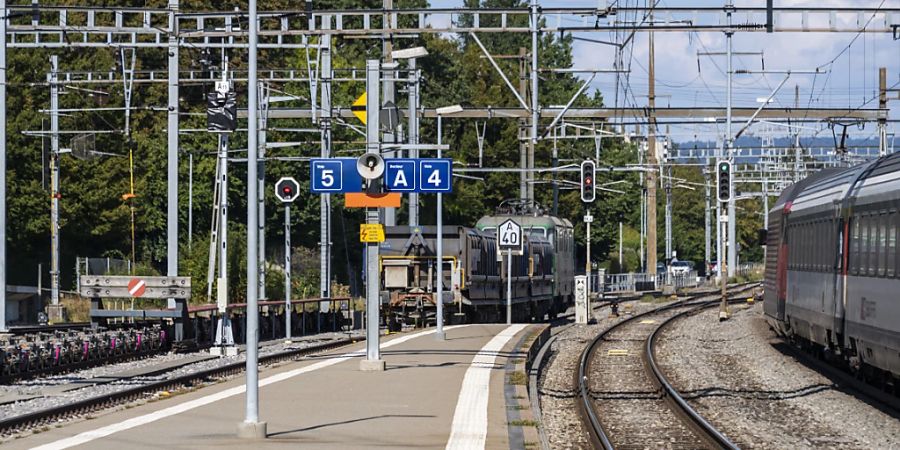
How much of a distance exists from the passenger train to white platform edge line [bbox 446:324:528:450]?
212 inches

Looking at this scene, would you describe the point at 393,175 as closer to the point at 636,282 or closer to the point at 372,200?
the point at 372,200

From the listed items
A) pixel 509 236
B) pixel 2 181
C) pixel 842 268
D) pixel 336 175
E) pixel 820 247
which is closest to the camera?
pixel 842 268

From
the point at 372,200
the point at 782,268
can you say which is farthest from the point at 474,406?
the point at 782,268

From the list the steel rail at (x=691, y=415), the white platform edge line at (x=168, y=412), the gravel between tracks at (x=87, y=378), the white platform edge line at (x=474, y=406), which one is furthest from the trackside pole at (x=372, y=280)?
the steel rail at (x=691, y=415)

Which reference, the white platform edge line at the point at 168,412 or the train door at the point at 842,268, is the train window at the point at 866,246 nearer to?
the train door at the point at 842,268

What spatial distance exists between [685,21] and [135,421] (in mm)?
18049

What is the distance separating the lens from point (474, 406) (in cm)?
1734

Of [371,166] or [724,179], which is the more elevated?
[724,179]

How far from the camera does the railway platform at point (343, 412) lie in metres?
14.0

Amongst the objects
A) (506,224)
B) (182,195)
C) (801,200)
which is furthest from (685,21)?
(182,195)

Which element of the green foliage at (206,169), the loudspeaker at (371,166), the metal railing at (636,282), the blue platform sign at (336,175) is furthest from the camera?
the metal railing at (636,282)

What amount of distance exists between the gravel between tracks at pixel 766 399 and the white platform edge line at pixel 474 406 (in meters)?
2.95

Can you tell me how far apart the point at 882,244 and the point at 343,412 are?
7.80m

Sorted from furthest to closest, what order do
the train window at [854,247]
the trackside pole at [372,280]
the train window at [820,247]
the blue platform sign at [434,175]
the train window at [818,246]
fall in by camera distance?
the train window at [818,246] → the train window at [820,247] → the blue platform sign at [434,175] → the trackside pole at [372,280] → the train window at [854,247]
